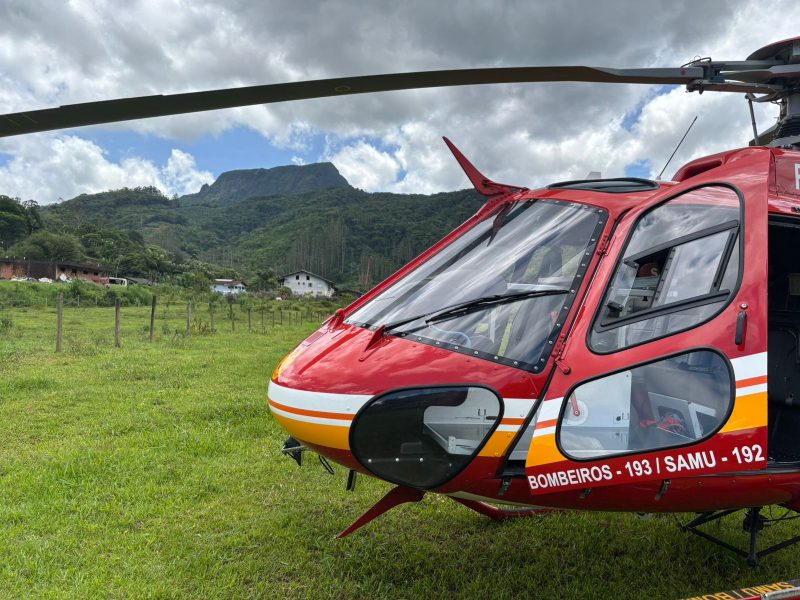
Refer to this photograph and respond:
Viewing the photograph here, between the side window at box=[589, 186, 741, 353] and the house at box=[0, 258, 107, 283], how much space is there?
6272 cm

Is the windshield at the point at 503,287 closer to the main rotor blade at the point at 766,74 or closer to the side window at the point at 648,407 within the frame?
the side window at the point at 648,407

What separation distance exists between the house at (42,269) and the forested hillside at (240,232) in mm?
5695

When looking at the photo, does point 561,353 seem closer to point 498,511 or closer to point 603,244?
point 603,244

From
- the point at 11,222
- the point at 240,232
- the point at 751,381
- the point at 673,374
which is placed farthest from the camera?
the point at 240,232

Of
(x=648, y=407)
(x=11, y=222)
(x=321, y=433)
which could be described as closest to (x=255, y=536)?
(x=321, y=433)

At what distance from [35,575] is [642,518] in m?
4.39

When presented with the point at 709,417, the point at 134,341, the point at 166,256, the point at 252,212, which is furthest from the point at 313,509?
the point at 252,212

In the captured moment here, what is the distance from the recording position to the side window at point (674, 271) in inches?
92.3

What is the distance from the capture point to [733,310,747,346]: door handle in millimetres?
2162

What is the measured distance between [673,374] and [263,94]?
83.1 inches

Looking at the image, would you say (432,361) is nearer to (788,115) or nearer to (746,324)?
(746,324)

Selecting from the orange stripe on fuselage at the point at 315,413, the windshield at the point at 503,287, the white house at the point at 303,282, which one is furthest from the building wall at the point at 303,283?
the orange stripe on fuselage at the point at 315,413

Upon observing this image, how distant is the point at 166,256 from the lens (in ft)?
278

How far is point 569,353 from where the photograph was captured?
242cm
